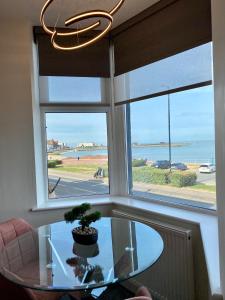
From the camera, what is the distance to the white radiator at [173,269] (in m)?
2.26

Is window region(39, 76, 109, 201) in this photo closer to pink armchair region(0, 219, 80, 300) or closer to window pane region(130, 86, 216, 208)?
window pane region(130, 86, 216, 208)

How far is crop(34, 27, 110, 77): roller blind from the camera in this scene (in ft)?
9.98

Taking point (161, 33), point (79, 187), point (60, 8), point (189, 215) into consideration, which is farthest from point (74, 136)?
point (189, 215)

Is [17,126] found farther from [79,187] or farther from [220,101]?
[220,101]

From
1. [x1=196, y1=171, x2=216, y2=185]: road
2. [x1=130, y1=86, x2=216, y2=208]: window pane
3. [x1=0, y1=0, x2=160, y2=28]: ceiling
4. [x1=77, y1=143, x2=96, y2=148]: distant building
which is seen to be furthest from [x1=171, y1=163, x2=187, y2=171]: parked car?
[x1=0, y1=0, x2=160, y2=28]: ceiling

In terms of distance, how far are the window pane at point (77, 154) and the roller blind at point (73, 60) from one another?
0.46 meters

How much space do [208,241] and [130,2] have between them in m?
2.09

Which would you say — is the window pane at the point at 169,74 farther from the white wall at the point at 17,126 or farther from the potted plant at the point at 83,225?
the potted plant at the point at 83,225

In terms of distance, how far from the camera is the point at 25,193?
2.90 metres

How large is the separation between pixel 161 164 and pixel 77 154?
967mm

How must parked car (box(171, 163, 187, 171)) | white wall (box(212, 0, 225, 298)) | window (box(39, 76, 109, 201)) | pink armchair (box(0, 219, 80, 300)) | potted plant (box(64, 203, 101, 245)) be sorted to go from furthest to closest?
1. window (box(39, 76, 109, 201))
2. parked car (box(171, 163, 187, 171))
3. potted plant (box(64, 203, 101, 245))
4. pink armchair (box(0, 219, 80, 300))
5. white wall (box(212, 0, 225, 298))

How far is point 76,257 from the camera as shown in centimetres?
181

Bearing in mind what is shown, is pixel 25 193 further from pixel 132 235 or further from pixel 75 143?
pixel 132 235

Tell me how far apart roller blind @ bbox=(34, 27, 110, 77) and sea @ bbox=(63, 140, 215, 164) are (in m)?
0.88
